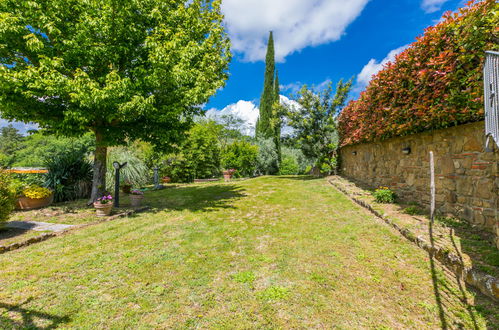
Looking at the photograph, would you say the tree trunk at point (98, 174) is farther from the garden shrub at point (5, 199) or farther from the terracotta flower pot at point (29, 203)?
the garden shrub at point (5, 199)

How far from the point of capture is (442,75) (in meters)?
3.50

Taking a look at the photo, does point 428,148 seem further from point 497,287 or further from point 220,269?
point 220,269

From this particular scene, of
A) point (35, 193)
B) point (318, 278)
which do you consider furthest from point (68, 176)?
point (318, 278)

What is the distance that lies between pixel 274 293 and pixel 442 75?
166 inches

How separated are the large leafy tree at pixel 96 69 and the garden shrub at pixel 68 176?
1.96 m

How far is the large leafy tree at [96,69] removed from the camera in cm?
456

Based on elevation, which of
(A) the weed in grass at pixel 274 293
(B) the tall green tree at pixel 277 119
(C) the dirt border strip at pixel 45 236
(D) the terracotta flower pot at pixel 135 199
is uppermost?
(B) the tall green tree at pixel 277 119

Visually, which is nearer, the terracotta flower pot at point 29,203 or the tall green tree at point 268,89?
the terracotta flower pot at point 29,203

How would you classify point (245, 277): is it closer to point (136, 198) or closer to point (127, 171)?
point (136, 198)

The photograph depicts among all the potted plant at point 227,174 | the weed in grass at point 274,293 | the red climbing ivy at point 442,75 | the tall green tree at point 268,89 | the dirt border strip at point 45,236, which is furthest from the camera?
the tall green tree at point 268,89

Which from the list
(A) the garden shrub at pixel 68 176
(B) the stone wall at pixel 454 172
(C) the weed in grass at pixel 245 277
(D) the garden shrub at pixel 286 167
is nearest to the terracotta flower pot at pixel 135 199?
(A) the garden shrub at pixel 68 176

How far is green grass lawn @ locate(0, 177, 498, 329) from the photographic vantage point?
1.83m

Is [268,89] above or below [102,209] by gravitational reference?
above

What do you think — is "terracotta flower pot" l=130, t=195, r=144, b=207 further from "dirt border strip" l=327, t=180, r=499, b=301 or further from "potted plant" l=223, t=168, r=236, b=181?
"potted plant" l=223, t=168, r=236, b=181
